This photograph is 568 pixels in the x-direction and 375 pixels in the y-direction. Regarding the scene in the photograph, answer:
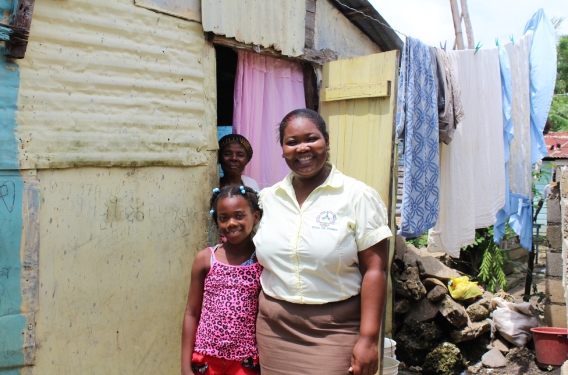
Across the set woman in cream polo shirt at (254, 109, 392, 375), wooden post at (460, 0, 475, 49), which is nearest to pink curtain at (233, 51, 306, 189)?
woman in cream polo shirt at (254, 109, 392, 375)

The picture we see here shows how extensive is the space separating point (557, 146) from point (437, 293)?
10.1 metres

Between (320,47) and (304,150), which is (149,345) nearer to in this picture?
(304,150)

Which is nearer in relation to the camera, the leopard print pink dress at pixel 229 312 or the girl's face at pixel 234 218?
the leopard print pink dress at pixel 229 312

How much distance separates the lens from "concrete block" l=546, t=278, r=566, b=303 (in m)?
6.13

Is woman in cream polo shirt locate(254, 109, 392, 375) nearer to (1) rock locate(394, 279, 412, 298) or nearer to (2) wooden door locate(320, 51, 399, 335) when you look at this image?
(2) wooden door locate(320, 51, 399, 335)

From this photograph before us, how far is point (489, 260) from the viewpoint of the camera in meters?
7.98

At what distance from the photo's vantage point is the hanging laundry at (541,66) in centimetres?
484

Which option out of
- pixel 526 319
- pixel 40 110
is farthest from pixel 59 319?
pixel 526 319

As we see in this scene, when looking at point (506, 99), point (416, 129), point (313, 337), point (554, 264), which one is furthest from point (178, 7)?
point (554, 264)

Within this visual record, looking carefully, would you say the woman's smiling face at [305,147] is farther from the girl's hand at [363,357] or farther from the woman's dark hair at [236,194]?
the girl's hand at [363,357]

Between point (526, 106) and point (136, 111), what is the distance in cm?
371

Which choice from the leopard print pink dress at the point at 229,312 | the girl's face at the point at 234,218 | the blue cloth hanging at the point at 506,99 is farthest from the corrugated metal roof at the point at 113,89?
the blue cloth hanging at the point at 506,99

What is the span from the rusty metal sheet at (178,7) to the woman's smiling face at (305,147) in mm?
1711

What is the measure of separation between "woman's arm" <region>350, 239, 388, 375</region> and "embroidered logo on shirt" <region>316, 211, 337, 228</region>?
0.61 ft
